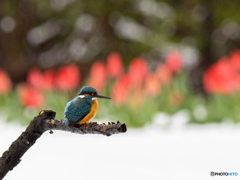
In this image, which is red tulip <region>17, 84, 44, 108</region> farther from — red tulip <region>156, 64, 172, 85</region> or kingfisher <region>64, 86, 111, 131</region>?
kingfisher <region>64, 86, 111, 131</region>

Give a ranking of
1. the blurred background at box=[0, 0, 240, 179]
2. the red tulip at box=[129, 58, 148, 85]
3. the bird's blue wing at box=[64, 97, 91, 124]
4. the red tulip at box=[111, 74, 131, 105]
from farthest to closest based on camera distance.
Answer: the blurred background at box=[0, 0, 240, 179], the red tulip at box=[129, 58, 148, 85], the red tulip at box=[111, 74, 131, 105], the bird's blue wing at box=[64, 97, 91, 124]

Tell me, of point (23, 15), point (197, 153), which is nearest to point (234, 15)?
point (23, 15)

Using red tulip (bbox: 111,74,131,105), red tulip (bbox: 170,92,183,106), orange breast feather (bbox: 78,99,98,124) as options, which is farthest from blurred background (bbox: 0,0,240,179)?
orange breast feather (bbox: 78,99,98,124)

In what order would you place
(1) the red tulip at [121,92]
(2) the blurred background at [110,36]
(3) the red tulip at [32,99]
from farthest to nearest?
(2) the blurred background at [110,36] < (3) the red tulip at [32,99] < (1) the red tulip at [121,92]

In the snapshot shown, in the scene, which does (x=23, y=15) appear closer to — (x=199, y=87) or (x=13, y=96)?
(x=13, y=96)

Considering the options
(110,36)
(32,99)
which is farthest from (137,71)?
(110,36)

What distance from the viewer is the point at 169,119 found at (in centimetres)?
290

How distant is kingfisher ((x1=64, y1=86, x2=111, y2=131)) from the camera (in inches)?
38.0

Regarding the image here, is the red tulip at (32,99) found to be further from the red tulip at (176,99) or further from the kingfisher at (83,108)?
the kingfisher at (83,108)

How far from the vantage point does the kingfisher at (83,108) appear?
97 cm

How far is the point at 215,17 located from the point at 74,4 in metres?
2.01

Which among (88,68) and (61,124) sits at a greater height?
(88,68)

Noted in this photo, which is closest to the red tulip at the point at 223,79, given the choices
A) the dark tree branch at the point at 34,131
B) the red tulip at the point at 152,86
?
the red tulip at the point at 152,86

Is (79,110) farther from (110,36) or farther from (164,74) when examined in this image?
(110,36)
